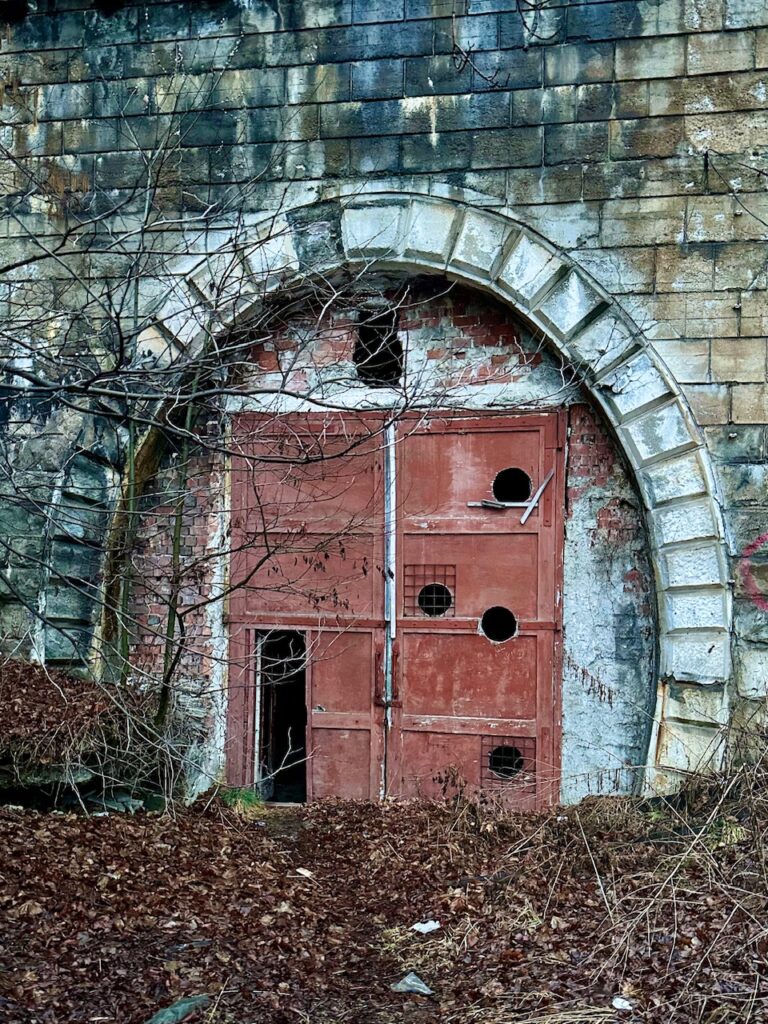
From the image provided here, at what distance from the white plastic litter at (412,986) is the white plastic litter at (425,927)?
449 mm

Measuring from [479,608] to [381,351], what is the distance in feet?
6.11

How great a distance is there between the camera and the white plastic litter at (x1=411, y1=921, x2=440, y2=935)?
513cm

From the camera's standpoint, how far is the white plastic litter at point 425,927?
16.8ft

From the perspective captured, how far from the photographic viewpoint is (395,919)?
5.35 metres

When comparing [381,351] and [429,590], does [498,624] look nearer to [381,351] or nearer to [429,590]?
[429,590]

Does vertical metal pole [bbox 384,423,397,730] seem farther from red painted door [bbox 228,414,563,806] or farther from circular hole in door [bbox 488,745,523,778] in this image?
circular hole in door [bbox 488,745,523,778]

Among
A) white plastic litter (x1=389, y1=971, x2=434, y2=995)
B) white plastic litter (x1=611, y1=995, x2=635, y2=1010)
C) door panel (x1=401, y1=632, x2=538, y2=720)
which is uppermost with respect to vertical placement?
door panel (x1=401, y1=632, x2=538, y2=720)

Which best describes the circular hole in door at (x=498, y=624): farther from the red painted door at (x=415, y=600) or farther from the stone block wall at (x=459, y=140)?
the stone block wall at (x=459, y=140)

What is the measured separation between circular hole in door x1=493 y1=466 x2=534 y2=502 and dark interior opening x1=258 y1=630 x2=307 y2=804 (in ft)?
5.51

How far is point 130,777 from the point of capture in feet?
21.0

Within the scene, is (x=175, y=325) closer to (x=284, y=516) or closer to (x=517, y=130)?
(x=284, y=516)

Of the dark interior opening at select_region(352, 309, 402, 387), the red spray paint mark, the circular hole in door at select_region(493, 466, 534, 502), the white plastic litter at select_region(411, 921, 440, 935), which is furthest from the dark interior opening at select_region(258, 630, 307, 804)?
the red spray paint mark

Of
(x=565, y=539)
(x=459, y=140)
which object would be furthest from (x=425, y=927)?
(x=459, y=140)

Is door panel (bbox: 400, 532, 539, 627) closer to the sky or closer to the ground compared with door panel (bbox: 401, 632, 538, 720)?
closer to the sky
